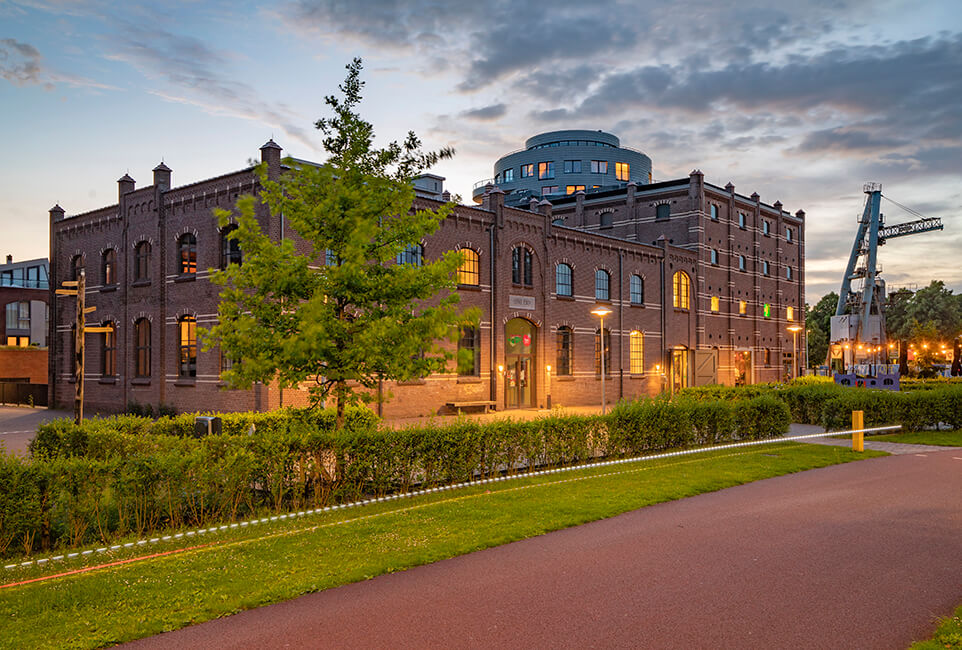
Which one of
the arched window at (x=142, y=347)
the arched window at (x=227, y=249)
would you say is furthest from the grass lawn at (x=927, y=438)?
the arched window at (x=142, y=347)

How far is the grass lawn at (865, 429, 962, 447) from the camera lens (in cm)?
2098

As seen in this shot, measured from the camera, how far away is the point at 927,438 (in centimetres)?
2200

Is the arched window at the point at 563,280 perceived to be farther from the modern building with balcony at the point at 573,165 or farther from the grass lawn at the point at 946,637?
the modern building with balcony at the point at 573,165

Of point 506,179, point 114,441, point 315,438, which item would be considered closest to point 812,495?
point 315,438

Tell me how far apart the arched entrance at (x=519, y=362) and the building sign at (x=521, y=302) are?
67cm

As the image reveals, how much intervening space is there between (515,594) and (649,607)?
133 cm

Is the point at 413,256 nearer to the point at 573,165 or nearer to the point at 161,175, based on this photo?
the point at 161,175

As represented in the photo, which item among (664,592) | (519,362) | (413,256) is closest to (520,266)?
(519,362)

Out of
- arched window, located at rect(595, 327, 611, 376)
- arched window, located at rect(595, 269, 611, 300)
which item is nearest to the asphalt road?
arched window, located at rect(595, 327, 611, 376)

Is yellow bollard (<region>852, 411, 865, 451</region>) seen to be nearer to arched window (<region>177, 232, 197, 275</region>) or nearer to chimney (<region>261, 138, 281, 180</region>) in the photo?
chimney (<region>261, 138, 281, 180</region>)

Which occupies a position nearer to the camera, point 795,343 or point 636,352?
point 636,352

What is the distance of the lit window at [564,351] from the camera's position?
35.8m

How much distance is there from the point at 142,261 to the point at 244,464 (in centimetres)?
2300

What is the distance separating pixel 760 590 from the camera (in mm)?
7488
